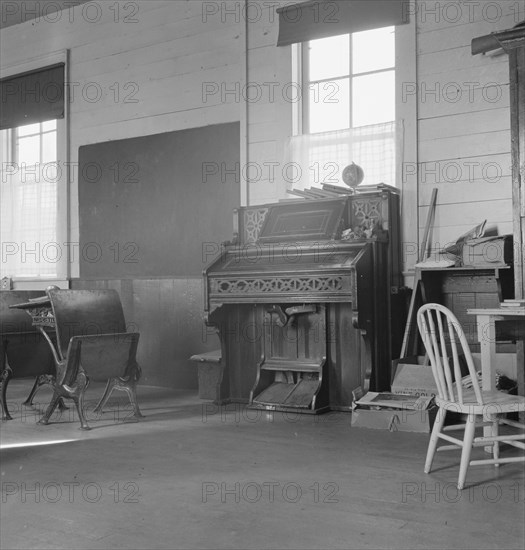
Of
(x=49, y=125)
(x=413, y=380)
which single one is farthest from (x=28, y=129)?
(x=413, y=380)

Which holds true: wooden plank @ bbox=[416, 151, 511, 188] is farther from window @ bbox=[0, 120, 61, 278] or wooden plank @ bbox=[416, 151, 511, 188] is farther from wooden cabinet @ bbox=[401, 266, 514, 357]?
window @ bbox=[0, 120, 61, 278]

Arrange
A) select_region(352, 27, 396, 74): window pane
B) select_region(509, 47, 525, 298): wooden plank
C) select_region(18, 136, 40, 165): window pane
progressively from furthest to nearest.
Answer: select_region(18, 136, 40, 165): window pane
select_region(352, 27, 396, 74): window pane
select_region(509, 47, 525, 298): wooden plank

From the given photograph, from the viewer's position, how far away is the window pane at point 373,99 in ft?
18.0

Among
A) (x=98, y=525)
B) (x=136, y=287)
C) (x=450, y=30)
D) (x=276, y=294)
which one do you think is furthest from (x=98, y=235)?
(x=98, y=525)

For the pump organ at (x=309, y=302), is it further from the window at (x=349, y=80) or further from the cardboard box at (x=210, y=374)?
the window at (x=349, y=80)

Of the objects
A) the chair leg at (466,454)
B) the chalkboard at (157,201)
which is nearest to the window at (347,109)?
the chalkboard at (157,201)

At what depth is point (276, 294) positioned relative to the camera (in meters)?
4.91

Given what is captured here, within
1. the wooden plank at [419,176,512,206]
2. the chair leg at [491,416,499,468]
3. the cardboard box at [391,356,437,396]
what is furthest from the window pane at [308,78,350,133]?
the chair leg at [491,416,499,468]

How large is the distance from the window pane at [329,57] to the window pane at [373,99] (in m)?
0.19

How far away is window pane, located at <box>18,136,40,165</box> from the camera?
784cm

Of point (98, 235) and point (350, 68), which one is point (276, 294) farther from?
point (98, 235)

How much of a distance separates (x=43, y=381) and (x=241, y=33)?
3328mm

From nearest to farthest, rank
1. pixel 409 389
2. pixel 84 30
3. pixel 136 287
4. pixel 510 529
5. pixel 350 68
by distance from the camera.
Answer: pixel 510 529 < pixel 409 389 < pixel 350 68 < pixel 136 287 < pixel 84 30

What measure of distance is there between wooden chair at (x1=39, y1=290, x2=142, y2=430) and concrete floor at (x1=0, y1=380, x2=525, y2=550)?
0.97 feet
